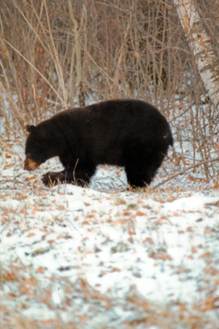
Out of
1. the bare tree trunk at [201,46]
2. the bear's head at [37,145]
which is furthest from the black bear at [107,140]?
the bare tree trunk at [201,46]

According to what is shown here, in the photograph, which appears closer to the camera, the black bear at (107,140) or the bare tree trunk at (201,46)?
the black bear at (107,140)

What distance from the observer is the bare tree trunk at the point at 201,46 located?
1084cm

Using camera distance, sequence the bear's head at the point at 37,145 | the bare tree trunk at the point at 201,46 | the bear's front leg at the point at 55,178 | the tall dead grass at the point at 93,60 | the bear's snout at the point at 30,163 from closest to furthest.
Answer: the bear's front leg at the point at 55,178 → the bear's head at the point at 37,145 → the bear's snout at the point at 30,163 → the bare tree trunk at the point at 201,46 → the tall dead grass at the point at 93,60

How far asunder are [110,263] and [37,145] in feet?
16.3

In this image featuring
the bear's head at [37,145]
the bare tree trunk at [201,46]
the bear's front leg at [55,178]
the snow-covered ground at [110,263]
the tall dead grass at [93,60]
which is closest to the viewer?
the snow-covered ground at [110,263]

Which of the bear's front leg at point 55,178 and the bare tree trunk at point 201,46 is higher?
the bare tree trunk at point 201,46

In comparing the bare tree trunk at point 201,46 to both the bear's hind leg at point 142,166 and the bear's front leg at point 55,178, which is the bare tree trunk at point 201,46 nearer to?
the bear's hind leg at point 142,166

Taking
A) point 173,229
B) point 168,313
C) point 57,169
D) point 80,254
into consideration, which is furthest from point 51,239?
point 57,169

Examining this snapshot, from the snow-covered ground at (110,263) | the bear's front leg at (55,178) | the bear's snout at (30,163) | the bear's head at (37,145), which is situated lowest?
the bear's front leg at (55,178)

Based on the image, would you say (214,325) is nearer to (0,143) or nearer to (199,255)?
(199,255)

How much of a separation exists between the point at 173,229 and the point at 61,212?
1387mm

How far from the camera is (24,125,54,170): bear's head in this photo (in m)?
10.0

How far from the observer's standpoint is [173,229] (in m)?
5.82

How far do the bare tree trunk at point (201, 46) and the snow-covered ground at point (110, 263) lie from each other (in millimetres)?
3969
